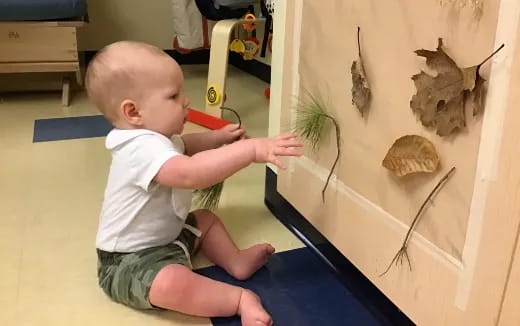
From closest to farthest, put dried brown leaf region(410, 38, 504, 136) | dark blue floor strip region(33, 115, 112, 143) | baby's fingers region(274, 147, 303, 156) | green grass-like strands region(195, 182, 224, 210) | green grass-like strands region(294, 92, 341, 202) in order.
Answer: dried brown leaf region(410, 38, 504, 136) < baby's fingers region(274, 147, 303, 156) < green grass-like strands region(294, 92, 341, 202) < green grass-like strands region(195, 182, 224, 210) < dark blue floor strip region(33, 115, 112, 143)

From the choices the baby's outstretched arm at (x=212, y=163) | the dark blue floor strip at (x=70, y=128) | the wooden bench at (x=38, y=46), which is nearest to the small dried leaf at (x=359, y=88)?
the baby's outstretched arm at (x=212, y=163)

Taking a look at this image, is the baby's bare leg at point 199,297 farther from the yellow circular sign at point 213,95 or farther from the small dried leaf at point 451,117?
the yellow circular sign at point 213,95

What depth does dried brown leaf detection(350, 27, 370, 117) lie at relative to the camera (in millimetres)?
745

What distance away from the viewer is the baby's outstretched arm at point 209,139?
94 cm

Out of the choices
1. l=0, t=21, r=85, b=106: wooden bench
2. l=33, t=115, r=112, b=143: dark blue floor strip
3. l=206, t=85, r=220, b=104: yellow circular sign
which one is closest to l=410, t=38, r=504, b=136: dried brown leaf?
l=206, t=85, r=220, b=104: yellow circular sign

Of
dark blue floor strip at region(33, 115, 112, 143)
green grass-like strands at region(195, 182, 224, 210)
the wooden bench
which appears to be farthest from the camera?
the wooden bench

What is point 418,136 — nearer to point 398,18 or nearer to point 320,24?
point 398,18

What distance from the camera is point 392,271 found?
72 centimetres

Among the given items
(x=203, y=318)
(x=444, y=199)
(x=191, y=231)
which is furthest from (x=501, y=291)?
(x=191, y=231)

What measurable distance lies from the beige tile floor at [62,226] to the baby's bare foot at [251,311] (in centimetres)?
6

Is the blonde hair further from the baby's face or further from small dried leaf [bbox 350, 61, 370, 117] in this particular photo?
small dried leaf [bbox 350, 61, 370, 117]

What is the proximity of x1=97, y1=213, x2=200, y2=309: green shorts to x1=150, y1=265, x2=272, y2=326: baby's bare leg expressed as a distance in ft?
0.06

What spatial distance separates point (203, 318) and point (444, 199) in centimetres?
39

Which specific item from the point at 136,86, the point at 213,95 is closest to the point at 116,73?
the point at 136,86
